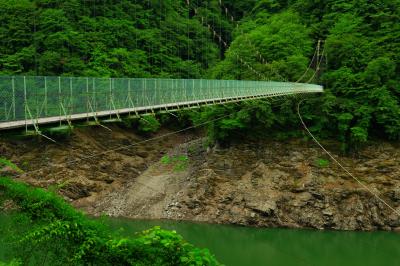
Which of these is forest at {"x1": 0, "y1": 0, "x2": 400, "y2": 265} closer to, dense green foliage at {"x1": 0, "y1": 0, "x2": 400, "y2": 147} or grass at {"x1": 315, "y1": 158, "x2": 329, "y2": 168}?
dense green foliage at {"x1": 0, "y1": 0, "x2": 400, "y2": 147}

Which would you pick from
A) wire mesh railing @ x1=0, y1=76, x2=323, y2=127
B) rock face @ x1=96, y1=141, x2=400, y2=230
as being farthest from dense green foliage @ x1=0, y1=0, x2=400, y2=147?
wire mesh railing @ x1=0, y1=76, x2=323, y2=127

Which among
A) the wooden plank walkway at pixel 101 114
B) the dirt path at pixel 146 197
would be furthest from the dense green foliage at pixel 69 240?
the dirt path at pixel 146 197

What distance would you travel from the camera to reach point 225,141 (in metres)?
20.8

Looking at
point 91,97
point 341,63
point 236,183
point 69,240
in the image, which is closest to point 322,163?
point 236,183

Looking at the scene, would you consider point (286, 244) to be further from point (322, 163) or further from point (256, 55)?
point (256, 55)

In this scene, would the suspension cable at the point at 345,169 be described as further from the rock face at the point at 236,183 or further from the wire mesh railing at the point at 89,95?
the wire mesh railing at the point at 89,95

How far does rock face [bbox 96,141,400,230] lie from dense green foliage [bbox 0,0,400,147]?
1.09 m

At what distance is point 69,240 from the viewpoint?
4785mm

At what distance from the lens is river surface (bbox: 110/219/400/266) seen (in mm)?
14328

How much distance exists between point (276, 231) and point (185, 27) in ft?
60.0

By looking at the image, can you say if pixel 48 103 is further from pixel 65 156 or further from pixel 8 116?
pixel 65 156

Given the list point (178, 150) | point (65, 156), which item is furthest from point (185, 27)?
point (65, 156)

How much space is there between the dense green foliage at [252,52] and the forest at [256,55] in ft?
0.16

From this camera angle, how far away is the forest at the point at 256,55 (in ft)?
65.5
